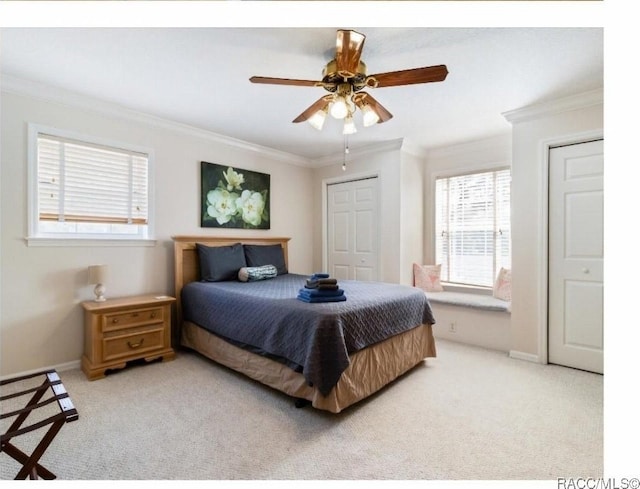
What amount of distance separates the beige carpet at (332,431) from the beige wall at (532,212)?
0.48 metres

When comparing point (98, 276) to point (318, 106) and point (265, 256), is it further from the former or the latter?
point (318, 106)

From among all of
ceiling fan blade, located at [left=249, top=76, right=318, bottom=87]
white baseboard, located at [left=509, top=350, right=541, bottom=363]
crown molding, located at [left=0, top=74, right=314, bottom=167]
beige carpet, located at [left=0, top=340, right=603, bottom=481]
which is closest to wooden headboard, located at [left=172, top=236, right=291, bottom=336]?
beige carpet, located at [left=0, top=340, right=603, bottom=481]

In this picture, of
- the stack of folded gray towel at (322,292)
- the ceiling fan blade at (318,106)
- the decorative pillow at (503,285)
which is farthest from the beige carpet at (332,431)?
the ceiling fan blade at (318,106)

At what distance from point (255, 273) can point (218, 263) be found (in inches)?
16.0

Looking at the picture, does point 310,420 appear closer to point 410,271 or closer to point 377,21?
point 377,21

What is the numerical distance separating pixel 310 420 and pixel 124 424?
1.13 metres

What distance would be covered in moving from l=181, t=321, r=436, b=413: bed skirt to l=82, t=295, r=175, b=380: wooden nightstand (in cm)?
33

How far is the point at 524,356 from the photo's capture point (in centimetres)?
302

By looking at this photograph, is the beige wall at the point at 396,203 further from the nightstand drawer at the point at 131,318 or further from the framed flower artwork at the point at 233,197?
the nightstand drawer at the point at 131,318

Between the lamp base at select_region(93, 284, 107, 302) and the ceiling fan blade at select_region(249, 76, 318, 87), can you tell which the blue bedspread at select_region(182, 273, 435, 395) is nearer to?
the lamp base at select_region(93, 284, 107, 302)

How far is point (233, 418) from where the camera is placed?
1980 mm

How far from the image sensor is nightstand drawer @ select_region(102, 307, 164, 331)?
8.58ft

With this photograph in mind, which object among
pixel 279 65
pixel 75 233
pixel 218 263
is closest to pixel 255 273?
pixel 218 263
